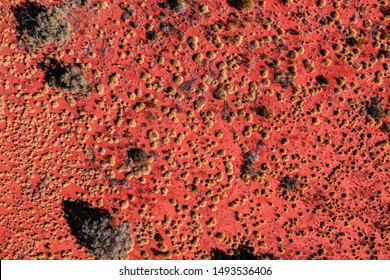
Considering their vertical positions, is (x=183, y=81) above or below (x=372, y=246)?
above

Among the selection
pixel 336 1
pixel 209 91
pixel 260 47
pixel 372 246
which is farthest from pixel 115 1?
pixel 372 246

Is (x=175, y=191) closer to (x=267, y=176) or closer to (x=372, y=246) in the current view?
(x=267, y=176)

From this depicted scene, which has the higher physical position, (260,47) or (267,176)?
(260,47)

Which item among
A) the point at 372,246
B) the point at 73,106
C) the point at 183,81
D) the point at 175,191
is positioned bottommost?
the point at 372,246

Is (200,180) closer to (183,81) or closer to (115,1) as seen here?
(183,81)

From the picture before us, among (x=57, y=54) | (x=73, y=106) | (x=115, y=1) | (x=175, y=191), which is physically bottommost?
(x=175, y=191)

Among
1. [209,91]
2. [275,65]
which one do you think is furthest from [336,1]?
[209,91]
